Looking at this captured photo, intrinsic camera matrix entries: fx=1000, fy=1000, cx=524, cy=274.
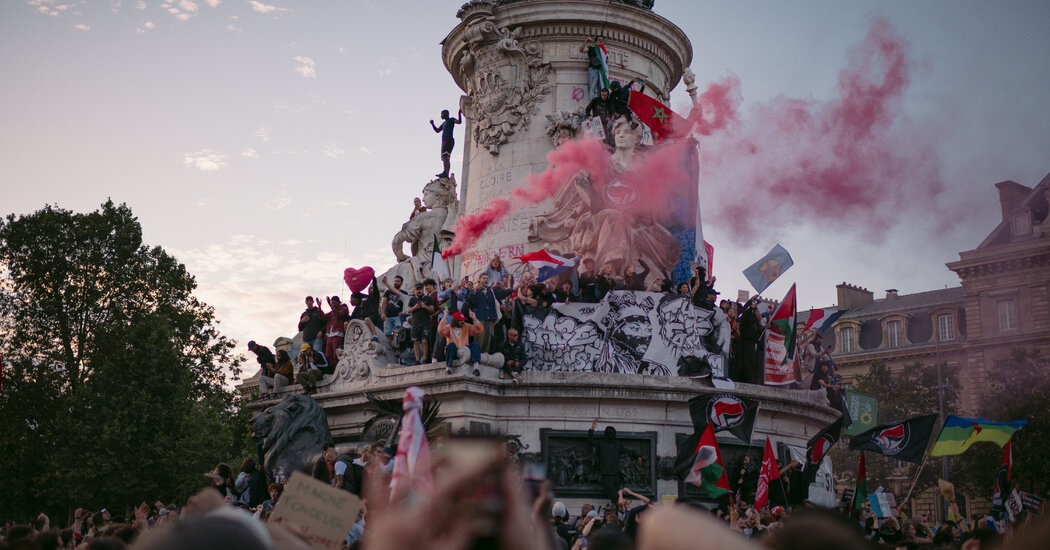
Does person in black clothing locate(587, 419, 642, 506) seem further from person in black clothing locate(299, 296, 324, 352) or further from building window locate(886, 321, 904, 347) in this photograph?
building window locate(886, 321, 904, 347)

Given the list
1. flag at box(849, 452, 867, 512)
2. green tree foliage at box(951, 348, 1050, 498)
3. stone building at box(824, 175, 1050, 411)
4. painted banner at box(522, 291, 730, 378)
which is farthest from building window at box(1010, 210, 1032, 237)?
flag at box(849, 452, 867, 512)

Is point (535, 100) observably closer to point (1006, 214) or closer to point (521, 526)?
point (521, 526)

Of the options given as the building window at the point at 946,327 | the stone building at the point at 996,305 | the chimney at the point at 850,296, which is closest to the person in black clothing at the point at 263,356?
the stone building at the point at 996,305

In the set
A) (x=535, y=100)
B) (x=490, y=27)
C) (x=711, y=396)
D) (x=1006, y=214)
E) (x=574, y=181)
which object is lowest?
(x=711, y=396)

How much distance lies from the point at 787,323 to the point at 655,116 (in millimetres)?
6500

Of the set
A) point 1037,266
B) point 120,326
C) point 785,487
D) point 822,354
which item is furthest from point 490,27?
point 1037,266

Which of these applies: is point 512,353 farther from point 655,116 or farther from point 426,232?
point 655,116

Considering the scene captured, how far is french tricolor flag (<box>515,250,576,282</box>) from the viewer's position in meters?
Result: 22.1

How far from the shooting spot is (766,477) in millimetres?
16734

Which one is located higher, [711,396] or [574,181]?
[574,181]

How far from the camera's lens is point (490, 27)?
25.3m

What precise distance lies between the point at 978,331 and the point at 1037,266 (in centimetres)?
442

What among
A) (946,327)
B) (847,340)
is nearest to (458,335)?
(946,327)

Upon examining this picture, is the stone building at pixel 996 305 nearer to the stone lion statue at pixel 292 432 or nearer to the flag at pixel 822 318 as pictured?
the flag at pixel 822 318
